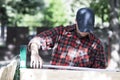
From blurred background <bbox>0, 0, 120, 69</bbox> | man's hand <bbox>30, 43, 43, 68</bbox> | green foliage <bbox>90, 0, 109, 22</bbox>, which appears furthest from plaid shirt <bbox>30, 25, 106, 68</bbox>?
green foliage <bbox>90, 0, 109, 22</bbox>

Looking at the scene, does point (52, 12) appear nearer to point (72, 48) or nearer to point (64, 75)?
point (72, 48)

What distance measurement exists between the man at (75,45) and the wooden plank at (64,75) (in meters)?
0.51

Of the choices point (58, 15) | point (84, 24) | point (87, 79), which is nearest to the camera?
point (87, 79)

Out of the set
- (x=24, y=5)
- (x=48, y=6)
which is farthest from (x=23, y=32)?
(x=48, y=6)

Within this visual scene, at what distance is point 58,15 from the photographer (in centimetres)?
4962

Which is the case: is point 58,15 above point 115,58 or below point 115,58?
above

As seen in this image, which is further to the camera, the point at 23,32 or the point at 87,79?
the point at 23,32

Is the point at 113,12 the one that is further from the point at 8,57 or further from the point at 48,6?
the point at 48,6

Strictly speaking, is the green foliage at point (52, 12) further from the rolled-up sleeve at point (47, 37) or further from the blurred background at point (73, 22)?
the rolled-up sleeve at point (47, 37)

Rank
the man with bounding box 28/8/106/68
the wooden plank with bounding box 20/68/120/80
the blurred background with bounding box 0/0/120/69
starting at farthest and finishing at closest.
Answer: the blurred background with bounding box 0/0/120/69
the man with bounding box 28/8/106/68
the wooden plank with bounding box 20/68/120/80

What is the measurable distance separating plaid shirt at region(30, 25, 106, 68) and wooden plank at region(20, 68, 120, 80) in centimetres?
56

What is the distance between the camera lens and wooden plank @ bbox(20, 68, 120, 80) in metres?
3.41

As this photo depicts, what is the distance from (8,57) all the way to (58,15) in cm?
3064

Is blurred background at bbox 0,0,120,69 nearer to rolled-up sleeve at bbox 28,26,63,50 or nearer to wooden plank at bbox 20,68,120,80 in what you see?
rolled-up sleeve at bbox 28,26,63,50
